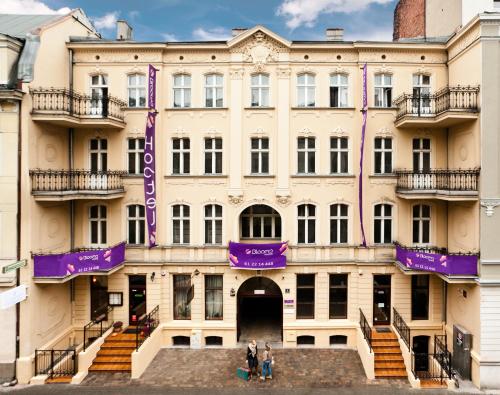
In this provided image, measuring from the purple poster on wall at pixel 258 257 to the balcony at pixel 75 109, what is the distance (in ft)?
25.7

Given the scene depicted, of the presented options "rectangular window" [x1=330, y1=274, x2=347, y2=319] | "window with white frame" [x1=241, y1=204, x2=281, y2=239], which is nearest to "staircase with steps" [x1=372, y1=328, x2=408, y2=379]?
"rectangular window" [x1=330, y1=274, x2=347, y2=319]

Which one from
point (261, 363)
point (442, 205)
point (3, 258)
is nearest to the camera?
point (3, 258)

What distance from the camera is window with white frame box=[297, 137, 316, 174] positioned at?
15766 millimetres

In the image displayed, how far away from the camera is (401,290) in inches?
614

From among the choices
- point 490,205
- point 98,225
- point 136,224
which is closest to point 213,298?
point 136,224

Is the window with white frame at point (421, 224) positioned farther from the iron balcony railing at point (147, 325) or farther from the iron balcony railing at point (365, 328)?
the iron balcony railing at point (147, 325)

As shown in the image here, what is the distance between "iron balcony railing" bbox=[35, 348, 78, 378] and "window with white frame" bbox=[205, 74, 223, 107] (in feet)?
39.3

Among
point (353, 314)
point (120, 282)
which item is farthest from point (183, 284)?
point (353, 314)

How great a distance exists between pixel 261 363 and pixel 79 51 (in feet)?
52.6

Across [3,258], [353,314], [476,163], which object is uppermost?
[476,163]

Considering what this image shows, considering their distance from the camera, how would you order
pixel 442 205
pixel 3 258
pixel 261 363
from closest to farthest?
pixel 3 258
pixel 261 363
pixel 442 205

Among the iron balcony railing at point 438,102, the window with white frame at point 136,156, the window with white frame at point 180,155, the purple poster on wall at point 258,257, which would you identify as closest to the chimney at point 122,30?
the window with white frame at point 136,156

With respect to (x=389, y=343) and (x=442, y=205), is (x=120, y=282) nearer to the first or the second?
(x=389, y=343)

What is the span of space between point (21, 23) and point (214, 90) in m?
9.32
